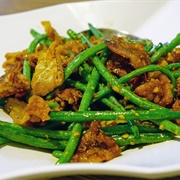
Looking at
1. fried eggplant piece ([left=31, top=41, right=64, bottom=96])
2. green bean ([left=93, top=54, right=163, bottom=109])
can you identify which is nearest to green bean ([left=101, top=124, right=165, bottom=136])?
green bean ([left=93, top=54, right=163, bottom=109])

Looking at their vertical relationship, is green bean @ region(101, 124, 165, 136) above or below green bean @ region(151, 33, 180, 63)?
below

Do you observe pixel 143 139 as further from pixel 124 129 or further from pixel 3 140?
pixel 3 140

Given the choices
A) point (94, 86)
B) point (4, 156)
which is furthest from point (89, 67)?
point (4, 156)

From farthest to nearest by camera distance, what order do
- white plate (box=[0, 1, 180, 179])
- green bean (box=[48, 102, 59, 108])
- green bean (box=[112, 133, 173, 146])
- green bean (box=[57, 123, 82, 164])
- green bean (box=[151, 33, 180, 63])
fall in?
white plate (box=[0, 1, 180, 179]), green bean (box=[151, 33, 180, 63]), green bean (box=[48, 102, 59, 108]), green bean (box=[112, 133, 173, 146]), green bean (box=[57, 123, 82, 164])

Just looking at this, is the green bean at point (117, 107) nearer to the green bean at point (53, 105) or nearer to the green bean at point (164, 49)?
the green bean at point (53, 105)

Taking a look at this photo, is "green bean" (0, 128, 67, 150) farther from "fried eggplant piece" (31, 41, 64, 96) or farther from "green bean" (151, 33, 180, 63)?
"green bean" (151, 33, 180, 63)

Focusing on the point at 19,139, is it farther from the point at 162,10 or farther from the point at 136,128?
the point at 162,10

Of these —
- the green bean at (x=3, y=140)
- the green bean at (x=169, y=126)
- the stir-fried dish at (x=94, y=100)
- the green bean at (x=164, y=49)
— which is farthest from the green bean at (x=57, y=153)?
the green bean at (x=164, y=49)

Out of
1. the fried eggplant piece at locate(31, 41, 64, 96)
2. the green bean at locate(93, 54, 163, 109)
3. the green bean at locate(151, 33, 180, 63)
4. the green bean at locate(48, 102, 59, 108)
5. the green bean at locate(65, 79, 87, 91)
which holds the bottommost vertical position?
the green bean at locate(93, 54, 163, 109)
